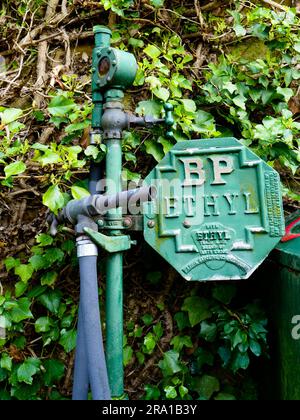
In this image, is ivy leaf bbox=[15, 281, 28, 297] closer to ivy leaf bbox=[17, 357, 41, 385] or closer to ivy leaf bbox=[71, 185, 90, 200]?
ivy leaf bbox=[17, 357, 41, 385]

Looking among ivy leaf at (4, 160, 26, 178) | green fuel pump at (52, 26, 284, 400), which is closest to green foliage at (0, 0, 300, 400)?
ivy leaf at (4, 160, 26, 178)

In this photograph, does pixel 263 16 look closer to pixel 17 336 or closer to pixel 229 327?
pixel 229 327

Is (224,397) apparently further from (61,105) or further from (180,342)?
(61,105)

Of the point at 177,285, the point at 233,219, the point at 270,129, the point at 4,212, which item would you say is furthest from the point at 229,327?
the point at 4,212

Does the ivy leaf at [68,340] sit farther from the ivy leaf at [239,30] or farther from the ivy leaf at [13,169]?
the ivy leaf at [239,30]

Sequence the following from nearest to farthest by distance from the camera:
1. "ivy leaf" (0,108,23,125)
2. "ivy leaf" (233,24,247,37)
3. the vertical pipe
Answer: the vertical pipe → "ivy leaf" (0,108,23,125) → "ivy leaf" (233,24,247,37)

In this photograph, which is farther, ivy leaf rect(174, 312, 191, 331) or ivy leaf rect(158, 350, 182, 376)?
ivy leaf rect(174, 312, 191, 331)

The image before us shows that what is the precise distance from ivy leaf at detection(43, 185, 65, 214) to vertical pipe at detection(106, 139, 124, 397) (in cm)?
18

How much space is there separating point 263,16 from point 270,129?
533 millimetres

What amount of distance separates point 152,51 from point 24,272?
3.65 feet

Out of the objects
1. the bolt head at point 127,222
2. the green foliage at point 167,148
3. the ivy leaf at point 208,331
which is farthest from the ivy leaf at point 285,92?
the ivy leaf at point 208,331

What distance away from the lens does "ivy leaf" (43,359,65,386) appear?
1918 mm

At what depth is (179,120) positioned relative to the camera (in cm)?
194

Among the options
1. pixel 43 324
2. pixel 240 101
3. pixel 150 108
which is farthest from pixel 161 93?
pixel 43 324
